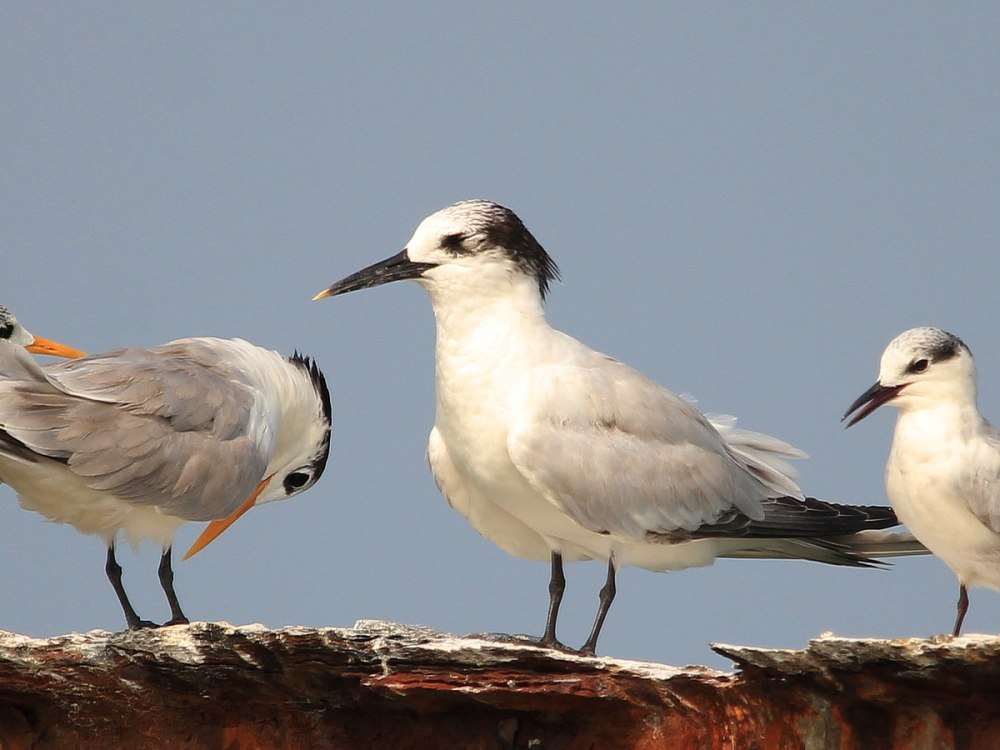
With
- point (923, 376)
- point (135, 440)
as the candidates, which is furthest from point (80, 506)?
point (923, 376)

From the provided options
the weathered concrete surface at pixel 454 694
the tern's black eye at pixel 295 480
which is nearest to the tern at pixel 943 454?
the weathered concrete surface at pixel 454 694

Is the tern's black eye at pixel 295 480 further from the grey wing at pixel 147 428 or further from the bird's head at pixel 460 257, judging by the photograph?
the bird's head at pixel 460 257

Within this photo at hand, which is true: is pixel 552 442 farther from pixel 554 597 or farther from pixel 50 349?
pixel 50 349

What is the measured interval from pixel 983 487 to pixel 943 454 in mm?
226

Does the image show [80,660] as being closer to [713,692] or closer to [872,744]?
[713,692]

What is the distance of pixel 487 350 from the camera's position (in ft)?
23.7

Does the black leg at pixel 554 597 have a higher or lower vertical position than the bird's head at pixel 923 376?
lower

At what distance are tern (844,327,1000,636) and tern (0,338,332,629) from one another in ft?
9.53

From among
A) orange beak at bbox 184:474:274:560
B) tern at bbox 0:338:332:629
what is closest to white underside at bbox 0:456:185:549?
tern at bbox 0:338:332:629

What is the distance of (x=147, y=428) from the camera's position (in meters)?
7.46

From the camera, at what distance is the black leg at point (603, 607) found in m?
6.78

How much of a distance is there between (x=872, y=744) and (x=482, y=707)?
1.60 m

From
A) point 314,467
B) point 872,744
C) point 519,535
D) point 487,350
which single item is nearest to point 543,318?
point 487,350

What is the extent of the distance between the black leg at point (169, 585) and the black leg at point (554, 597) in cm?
163
